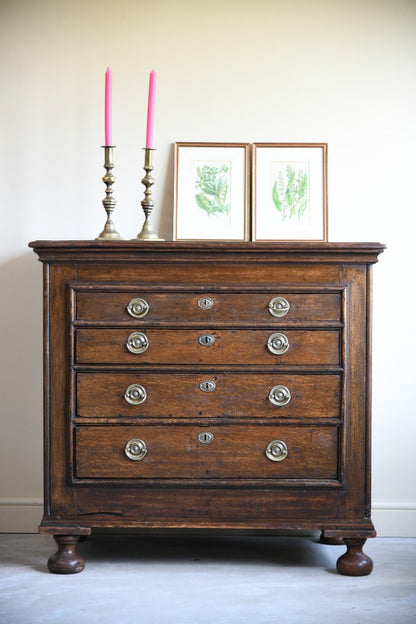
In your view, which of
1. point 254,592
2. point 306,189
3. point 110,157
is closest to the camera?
point 254,592

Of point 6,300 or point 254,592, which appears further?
point 6,300

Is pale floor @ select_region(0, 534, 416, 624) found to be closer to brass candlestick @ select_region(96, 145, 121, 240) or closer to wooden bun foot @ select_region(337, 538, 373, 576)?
wooden bun foot @ select_region(337, 538, 373, 576)

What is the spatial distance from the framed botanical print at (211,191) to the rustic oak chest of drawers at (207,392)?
1.67 feet

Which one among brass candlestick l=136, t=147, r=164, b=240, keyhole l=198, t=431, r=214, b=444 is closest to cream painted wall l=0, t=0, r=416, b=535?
brass candlestick l=136, t=147, r=164, b=240

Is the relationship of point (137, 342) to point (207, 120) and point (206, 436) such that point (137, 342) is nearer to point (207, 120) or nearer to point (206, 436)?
point (206, 436)

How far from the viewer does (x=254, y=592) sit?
7.56 ft

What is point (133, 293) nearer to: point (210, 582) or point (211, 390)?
point (211, 390)

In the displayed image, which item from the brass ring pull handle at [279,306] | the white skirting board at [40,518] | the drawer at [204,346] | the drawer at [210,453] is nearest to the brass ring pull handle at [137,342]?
the drawer at [204,346]

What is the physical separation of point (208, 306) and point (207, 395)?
282 millimetres

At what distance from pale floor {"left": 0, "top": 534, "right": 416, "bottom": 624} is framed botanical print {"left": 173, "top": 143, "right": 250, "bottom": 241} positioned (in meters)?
1.15

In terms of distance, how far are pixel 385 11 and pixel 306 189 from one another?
30.4 inches

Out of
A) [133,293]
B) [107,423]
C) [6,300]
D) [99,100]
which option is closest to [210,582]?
[107,423]

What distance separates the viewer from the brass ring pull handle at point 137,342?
2.43m

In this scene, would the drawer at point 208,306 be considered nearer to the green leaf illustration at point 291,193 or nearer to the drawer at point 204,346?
the drawer at point 204,346
